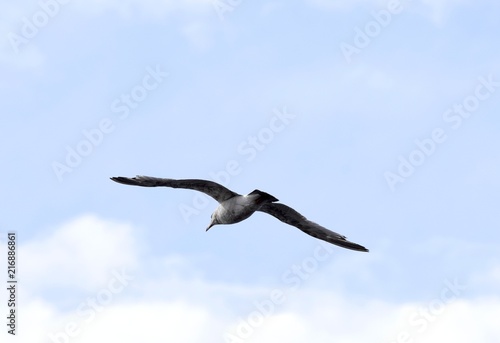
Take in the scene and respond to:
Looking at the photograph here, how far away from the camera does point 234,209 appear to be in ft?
94.4

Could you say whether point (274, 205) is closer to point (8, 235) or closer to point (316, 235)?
point (316, 235)

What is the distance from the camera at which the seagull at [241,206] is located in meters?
28.3

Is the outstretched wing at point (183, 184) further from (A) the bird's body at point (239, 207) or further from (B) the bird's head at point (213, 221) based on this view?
(B) the bird's head at point (213, 221)

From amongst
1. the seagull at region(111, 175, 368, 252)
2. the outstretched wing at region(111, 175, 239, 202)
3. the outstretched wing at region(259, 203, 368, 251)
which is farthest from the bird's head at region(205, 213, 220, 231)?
the outstretched wing at region(259, 203, 368, 251)

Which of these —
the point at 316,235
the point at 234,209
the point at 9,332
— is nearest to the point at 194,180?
the point at 234,209

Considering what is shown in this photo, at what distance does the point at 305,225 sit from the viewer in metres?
30.3

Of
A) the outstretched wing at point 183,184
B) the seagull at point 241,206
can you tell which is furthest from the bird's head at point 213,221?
the outstretched wing at point 183,184

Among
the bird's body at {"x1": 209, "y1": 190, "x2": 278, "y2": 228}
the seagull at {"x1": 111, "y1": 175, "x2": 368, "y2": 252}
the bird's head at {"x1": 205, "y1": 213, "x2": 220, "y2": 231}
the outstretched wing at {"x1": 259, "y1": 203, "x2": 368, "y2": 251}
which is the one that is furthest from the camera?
the outstretched wing at {"x1": 259, "y1": 203, "x2": 368, "y2": 251}

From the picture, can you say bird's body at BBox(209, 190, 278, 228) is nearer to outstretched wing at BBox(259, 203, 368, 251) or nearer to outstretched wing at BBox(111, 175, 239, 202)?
outstretched wing at BBox(111, 175, 239, 202)

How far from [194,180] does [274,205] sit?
269 centimetres

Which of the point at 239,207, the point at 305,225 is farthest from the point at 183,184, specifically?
the point at 305,225

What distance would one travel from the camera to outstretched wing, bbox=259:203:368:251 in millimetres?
30000

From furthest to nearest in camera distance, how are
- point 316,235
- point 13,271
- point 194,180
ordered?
point 13,271 < point 316,235 < point 194,180

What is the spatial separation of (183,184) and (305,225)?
3992mm
